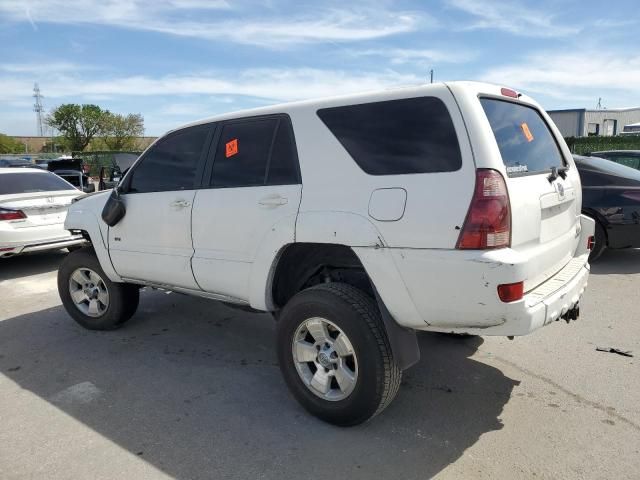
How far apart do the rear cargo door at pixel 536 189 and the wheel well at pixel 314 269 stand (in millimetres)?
971

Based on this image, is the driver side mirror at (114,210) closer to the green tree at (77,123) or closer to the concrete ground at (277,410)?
the concrete ground at (277,410)

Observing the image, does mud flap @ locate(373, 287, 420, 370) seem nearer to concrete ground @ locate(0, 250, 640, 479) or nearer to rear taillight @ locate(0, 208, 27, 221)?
concrete ground @ locate(0, 250, 640, 479)

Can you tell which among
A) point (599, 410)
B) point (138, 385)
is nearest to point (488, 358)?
point (599, 410)

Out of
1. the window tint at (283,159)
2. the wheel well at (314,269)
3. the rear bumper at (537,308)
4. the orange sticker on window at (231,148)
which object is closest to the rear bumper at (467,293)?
the rear bumper at (537,308)

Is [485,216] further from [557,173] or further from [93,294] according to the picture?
[93,294]

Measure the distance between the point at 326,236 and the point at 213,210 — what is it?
1.08m

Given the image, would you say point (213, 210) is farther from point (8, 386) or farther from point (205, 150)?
point (8, 386)

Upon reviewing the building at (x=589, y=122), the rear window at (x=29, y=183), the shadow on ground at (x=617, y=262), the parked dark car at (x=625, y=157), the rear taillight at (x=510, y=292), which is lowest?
the shadow on ground at (x=617, y=262)

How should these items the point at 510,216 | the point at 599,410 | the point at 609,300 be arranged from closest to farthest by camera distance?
the point at 510,216, the point at 599,410, the point at 609,300

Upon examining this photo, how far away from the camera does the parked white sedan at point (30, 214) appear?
718cm

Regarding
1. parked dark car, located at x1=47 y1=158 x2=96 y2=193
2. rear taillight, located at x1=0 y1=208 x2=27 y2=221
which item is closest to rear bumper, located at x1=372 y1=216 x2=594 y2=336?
rear taillight, located at x1=0 y1=208 x2=27 y2=221

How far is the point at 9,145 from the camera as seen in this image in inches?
2886

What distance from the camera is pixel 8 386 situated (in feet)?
12.8

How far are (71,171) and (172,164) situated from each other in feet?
51.3
